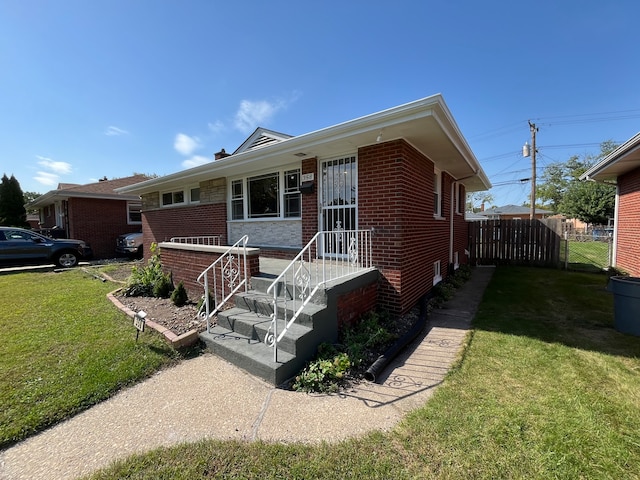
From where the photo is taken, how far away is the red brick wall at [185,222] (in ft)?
27.6

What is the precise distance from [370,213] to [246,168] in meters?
3.59

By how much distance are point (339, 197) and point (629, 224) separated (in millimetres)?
8755

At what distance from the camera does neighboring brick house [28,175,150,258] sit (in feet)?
45.3

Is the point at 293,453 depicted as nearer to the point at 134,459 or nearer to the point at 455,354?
the point at 134,459

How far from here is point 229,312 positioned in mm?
4293

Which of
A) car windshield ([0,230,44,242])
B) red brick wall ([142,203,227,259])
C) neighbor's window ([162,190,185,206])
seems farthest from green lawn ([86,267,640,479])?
car windshield ([0,230,44,242])

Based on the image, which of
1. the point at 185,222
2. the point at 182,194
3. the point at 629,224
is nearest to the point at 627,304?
the point at 629,224

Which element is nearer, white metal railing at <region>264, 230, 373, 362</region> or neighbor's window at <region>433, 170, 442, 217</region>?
white metal railing at <region>264, 230, 373, 362</region>

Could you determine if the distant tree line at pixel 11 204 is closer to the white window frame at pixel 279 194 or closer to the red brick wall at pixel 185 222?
the red brick wall at pixel 185 222

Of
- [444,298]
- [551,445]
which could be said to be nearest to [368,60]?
[444,298]

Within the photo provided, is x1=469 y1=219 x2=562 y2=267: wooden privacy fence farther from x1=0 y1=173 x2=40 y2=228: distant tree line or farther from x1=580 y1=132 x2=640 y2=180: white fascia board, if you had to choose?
x1=0 y1=173 x2=40 y2=228: distant tree line

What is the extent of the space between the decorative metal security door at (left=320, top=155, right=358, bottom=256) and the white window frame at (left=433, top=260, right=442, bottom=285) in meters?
2.85

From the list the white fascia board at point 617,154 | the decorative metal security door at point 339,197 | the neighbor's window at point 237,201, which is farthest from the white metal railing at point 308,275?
the white fascia board at point 617,154

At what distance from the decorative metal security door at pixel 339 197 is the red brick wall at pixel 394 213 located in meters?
0.31
